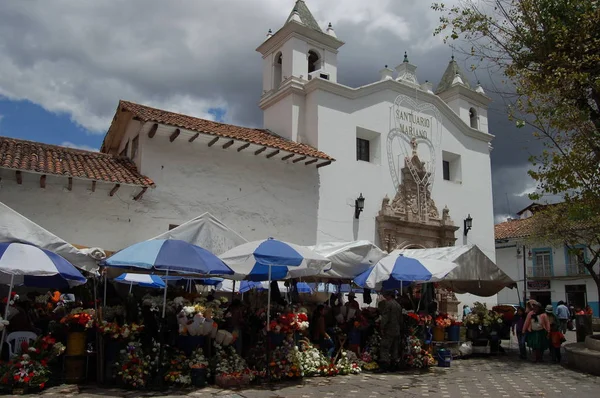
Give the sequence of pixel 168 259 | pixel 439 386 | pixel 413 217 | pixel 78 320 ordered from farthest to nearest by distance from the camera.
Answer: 1. pixel 413 217
2. pixel 439 386
3. pixel 168 259
4. pixel 78 320

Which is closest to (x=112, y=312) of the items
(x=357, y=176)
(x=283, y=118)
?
(x=357, y=176)

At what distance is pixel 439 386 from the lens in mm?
8945

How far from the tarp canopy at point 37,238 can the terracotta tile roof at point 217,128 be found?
5.45 metres

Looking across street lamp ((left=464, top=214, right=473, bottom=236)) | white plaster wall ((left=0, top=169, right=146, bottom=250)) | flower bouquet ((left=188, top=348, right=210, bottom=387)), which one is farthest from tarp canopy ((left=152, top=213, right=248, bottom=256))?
street lamp ((left=464, top=214, right=473, bottom=236))

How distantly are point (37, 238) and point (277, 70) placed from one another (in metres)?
13.7

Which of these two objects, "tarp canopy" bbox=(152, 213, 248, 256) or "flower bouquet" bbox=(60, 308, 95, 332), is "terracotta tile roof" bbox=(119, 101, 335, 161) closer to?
"tarp canopy" bbox=(152, 213, 248, 256)

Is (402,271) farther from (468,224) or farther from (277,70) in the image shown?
(277,70)

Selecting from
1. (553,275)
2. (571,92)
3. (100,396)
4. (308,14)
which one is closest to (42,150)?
(100,396)

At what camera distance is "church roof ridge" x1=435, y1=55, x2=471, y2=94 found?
77.2 feet

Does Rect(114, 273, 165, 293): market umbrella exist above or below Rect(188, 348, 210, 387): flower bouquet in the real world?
above

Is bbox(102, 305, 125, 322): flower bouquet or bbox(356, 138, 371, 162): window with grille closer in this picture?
bbox(102, 305, 125, 322): flower bouquet

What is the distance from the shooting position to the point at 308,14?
20281mm

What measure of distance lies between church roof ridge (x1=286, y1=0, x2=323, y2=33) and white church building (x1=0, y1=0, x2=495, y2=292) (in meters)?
0.08

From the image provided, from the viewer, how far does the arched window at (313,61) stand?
19844 millimetres
